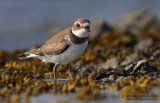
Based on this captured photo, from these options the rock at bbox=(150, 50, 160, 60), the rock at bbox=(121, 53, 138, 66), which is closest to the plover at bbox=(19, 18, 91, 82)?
the rock at bbox=(121, 53, 138, 66)

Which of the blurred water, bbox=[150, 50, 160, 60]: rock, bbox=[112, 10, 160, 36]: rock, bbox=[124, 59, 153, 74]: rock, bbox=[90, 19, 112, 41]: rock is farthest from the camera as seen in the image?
the blurred water

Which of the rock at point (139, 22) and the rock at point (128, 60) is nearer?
the rock at point (128, 60)

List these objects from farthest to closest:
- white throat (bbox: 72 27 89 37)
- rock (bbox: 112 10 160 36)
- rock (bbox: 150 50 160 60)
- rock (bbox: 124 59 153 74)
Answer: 1. rock (bbox: 112 10 160 36)
2. rock (bbox: 150 50 160 60)
3. rock (bbox: 124 59 153 74)
4. white throat (bbox: 72 27 89 37)

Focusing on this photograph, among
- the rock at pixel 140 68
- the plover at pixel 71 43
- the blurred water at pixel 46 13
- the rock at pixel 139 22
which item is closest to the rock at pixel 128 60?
the rock at pixel 140 68

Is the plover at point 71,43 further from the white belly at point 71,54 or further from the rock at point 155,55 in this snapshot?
the rock at point 155,55

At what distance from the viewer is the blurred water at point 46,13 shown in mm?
18281

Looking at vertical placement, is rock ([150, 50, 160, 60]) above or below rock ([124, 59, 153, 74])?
above

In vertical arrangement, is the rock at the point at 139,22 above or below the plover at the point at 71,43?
above

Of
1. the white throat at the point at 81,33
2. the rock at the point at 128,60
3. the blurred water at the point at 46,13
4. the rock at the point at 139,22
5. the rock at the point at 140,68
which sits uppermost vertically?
the blurred water at the point at 46,13

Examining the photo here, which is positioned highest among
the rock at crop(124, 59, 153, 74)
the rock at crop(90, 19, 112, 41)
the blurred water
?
the blurred water

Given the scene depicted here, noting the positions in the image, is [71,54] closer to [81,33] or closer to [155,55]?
[81,33]

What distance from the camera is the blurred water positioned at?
18.3 metres

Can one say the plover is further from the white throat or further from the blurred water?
the blurred water

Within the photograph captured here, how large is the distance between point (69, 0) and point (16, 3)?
4614 mm
